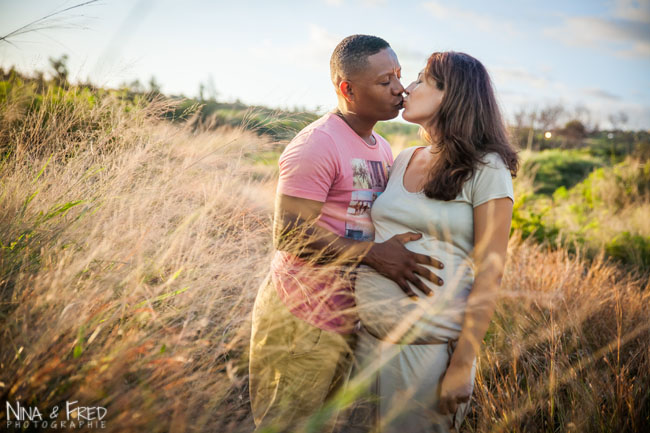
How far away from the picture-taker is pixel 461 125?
1935 mm

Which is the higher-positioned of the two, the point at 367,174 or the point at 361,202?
the point at 367,174

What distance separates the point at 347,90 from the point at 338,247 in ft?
3.36

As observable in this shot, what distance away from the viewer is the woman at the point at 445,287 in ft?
5.59

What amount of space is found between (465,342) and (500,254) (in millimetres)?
437

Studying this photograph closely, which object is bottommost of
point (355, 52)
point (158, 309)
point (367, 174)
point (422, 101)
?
point (158, 309)

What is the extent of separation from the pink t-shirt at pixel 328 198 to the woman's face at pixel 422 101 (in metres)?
0.35

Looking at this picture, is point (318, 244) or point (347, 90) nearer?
point (318, 244)

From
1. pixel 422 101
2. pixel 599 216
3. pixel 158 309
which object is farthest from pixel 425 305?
pixel 599 216

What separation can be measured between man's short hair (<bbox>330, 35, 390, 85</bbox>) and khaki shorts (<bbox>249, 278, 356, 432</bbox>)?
139 cm

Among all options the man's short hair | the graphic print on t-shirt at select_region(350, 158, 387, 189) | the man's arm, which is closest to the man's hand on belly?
the man's arm

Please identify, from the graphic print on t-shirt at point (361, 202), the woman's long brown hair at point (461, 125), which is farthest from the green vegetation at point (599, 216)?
the graphic print on t-shirt at point (361, 202)

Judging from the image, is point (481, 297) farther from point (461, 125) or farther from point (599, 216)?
point (599, 216)

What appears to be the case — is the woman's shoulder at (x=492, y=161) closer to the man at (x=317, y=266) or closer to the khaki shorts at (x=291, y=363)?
the man at (x=317, y=266)

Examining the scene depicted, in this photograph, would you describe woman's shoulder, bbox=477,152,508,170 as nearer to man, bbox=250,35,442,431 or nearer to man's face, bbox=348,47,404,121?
man, bbox=250,35,442,431
